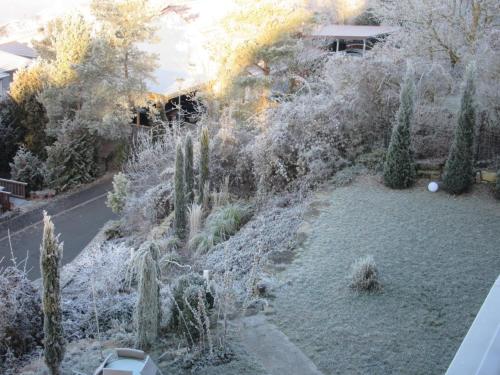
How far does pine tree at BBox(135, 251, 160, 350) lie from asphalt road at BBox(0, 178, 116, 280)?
6.69 metres

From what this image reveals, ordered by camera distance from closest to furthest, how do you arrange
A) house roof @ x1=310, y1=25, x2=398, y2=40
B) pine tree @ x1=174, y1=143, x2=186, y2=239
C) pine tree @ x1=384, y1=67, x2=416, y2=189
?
1. pine tree @ x1=384, y1=67, x2=416, y2=189
2. pine tree @ x1=174, y1=143, x2=186, y2=239
3. house roof @ x1=310, y1=25, x2=398, y2=40

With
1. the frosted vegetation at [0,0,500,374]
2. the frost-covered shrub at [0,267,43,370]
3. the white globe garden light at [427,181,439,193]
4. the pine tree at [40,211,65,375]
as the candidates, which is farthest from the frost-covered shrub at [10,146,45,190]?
the pine tree at [40,211,65,375]

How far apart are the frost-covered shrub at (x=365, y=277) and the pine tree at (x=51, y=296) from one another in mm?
3966

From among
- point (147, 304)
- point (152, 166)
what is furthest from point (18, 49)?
point (147, 304)

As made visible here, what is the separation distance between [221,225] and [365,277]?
4.31 m

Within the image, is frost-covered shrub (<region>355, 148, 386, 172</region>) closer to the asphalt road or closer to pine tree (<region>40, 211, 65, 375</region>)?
the asphalt road

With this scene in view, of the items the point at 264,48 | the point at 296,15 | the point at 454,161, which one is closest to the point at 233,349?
the point at 454,161

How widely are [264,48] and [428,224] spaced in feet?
32.0

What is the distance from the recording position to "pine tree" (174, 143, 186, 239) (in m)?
11.7

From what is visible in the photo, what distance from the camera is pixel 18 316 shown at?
7.86 meters

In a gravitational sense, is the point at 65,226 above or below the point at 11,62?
below

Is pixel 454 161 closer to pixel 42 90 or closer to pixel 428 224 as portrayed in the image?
pixel 428 224

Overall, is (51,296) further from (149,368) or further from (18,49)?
(18,49)

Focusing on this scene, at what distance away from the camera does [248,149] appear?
13.3 m
